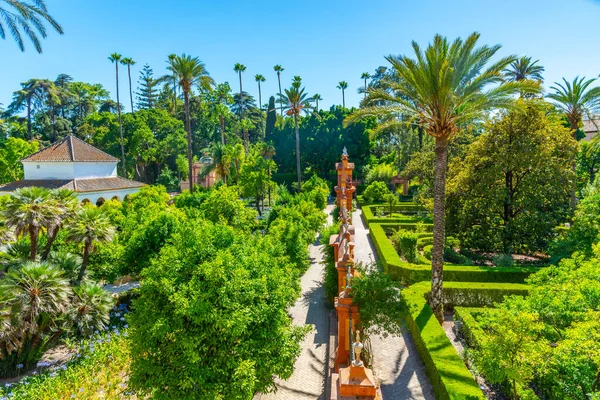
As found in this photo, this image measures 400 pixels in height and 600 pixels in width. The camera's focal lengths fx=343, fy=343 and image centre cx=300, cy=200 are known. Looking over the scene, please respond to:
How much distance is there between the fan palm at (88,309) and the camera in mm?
12044

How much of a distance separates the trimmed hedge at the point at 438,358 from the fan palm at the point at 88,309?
10639 millimetres

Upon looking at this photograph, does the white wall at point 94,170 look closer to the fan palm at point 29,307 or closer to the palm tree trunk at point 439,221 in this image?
the fan palm at point 29,307

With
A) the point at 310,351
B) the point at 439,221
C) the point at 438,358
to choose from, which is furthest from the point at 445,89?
the point at 310,351

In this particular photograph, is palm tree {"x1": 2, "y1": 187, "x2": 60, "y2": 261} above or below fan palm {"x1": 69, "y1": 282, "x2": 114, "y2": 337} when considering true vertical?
above

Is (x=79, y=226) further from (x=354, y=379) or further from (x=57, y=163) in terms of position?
(x=57, y=163)

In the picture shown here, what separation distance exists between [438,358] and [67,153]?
3457cm

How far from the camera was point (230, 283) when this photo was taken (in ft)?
23.4

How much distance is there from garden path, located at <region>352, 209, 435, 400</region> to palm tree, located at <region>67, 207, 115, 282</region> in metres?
11.3

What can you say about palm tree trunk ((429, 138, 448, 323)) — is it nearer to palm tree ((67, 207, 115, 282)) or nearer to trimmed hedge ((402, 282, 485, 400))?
trimmed hedge ((402, 282, 485, 400))

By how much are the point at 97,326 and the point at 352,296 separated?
30.5ft

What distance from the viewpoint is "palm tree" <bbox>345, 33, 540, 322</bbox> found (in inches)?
436

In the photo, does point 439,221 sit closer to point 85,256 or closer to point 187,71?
point 85,256

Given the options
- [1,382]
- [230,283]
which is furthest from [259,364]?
[1,382]

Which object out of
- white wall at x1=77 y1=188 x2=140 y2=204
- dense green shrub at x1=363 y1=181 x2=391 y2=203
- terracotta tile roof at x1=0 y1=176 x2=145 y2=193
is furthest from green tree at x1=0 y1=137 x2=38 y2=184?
dense green shrub at x1=363 y1=181 x2=391 y2=203
